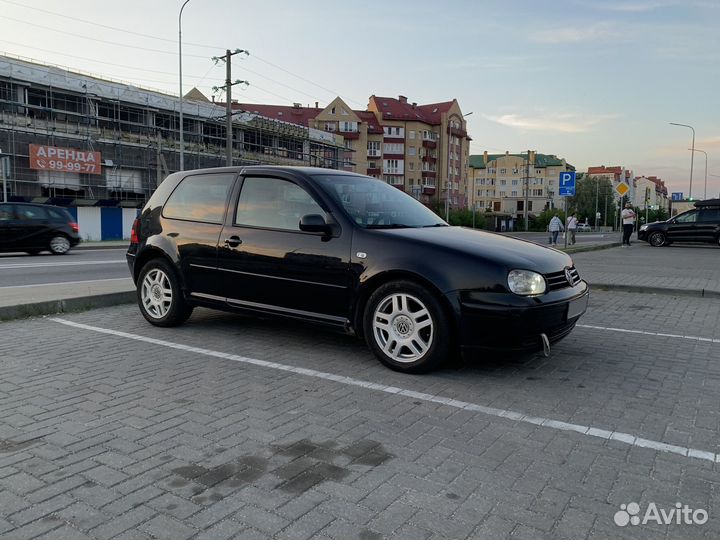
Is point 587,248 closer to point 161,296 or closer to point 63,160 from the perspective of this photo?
point 161,296

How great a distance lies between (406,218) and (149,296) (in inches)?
119

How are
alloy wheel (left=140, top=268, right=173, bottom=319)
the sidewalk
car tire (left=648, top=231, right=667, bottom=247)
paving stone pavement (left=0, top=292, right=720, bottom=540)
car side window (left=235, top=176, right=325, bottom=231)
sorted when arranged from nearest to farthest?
1. paving stone pavement (left=0, top=292, right=720, bottom=540)
2. car side window (left=235, top=176, right=325, bottom=231)
3. alloy wheel (left=140, top=268, right=173, bottom=319)
4. the sidewalk
5. car tire (left=648, top=231, right=667, bottom=247)

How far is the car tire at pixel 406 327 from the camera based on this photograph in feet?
14.7

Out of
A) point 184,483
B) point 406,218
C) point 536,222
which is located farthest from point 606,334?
point 536,222

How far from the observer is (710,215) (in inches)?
945

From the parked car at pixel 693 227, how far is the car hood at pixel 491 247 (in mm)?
22364

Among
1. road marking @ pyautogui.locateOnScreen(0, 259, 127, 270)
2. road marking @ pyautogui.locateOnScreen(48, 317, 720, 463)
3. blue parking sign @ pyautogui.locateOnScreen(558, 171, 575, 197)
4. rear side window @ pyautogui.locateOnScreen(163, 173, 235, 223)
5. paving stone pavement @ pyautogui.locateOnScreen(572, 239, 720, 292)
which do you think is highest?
blue parking sign @ pyautogui.locateOnScreen(558, 171, 575, 197)

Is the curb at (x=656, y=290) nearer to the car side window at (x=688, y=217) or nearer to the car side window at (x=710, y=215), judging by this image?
the car side window at (x=710, y=215)

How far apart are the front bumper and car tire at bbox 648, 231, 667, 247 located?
76.2 ft

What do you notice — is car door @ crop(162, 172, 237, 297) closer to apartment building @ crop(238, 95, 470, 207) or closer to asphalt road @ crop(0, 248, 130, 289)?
asphalt road @ crop(0, 248, 130, 289)

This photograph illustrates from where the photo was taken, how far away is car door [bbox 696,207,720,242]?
932 inches

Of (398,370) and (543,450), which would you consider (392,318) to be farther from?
(543,450)

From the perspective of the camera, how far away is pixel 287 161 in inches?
2360

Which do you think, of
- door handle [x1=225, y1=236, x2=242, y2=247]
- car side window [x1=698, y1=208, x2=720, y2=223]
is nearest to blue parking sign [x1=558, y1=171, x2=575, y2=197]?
car side window [x1=698, y1=208, x2=720, y2=223]
